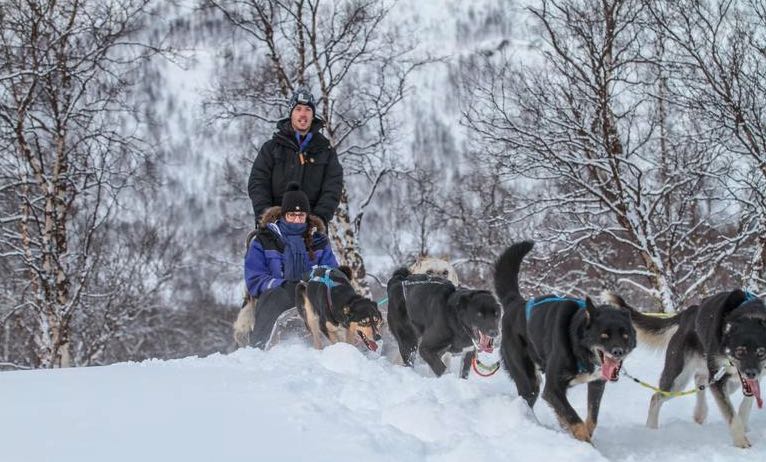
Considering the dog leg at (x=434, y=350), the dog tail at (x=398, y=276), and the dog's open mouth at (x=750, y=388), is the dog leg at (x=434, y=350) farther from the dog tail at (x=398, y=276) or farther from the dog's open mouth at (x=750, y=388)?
the dog's open mouth at (x=750, y=388)

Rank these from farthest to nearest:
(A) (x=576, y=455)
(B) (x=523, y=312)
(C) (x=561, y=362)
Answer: (B) (x=523, y=312), (C) (x=561, y=362), (A) (x=576, y=455)

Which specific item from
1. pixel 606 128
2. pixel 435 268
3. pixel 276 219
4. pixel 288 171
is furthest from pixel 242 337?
pixel 606 128

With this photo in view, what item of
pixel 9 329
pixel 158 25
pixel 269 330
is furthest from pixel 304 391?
pixel 9 329

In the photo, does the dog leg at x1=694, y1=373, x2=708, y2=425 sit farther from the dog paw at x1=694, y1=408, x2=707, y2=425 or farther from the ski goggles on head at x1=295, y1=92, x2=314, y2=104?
the ski goggles on head at x1=295, y1=92, x2=314, y2=104

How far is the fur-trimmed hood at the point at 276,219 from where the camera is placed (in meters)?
6.67

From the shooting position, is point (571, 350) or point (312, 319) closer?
point (571, 350)

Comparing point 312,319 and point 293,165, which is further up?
point 293,165

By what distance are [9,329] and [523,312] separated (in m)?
19.9

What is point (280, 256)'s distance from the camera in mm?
6656

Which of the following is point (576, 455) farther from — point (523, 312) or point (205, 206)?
point (205, 206)

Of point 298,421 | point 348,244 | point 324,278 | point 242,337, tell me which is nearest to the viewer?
point 298,421

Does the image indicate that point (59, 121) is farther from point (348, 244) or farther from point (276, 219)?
point (276, 219)

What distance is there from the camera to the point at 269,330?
6266 mm

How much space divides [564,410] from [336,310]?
2.50 meters
